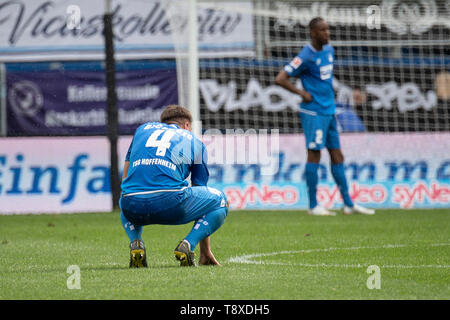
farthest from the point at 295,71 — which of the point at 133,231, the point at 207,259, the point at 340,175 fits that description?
the point at 133,231

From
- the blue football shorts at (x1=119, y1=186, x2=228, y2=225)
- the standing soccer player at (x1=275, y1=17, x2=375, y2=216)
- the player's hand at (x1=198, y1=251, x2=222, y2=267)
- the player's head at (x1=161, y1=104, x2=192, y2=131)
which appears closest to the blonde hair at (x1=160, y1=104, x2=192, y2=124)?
the player's head at (x1=161, y1=104, x2=192, y2=131)

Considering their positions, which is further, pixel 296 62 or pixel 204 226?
pixel 296 62

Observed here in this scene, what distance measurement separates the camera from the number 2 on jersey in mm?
7008

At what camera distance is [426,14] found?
17562 mm

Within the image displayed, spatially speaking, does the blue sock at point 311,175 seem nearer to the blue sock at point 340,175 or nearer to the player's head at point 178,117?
the blue sock at point 340,175

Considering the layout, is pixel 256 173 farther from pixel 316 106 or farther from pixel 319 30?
pixel 319 30

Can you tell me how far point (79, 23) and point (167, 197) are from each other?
34.2 ft

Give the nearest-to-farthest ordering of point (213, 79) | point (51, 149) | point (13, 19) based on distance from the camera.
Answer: point (51, 149) < point (13, 19) < point (213, 79)

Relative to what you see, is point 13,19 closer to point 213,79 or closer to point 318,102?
point 213,79

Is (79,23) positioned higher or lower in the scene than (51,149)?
higher

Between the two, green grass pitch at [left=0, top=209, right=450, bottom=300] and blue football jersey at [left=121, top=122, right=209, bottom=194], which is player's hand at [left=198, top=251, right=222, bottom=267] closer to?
green grass pitch at [left=0, top=209, right=450, bottom=300]

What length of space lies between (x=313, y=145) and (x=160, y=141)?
19.3 ft

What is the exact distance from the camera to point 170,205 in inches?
276

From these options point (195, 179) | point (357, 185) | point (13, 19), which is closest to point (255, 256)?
point (195, 179)
